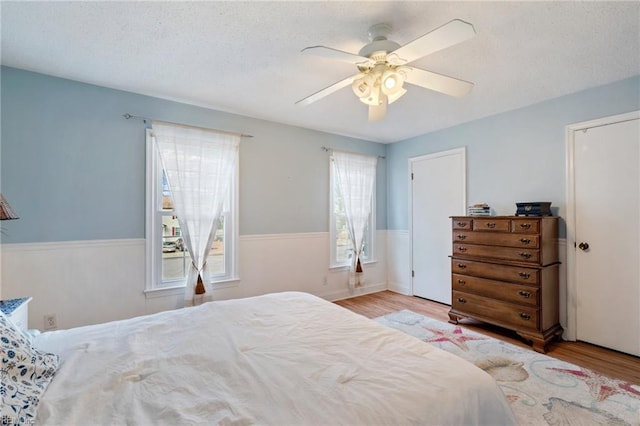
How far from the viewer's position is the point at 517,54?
2184mm

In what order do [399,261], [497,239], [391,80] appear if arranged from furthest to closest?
[399,261] < [497,239] < [391,80]

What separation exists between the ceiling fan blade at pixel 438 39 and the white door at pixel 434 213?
256 centimetres

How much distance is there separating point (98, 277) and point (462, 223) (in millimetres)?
3787

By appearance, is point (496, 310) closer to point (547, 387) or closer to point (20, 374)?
point (547, 387)

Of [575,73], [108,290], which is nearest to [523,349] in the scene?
[575,73]

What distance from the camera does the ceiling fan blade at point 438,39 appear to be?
1.38m

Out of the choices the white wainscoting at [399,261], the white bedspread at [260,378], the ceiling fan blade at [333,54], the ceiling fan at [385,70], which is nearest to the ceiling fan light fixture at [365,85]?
the ceiling fan at [385,70]

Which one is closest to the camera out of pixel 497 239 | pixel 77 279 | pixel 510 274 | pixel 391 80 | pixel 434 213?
pixel 391 80

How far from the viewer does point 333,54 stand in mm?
1694

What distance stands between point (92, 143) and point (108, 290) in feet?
4.49

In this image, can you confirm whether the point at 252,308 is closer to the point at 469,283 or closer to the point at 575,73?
the point at 469,283

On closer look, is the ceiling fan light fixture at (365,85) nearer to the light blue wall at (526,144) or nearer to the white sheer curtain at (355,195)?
the white sheer curtain at (355,195)

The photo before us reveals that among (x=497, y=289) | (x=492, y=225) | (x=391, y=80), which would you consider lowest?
(x=497, y=289)

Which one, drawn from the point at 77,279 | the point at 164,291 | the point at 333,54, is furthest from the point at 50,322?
the point at 333,54
